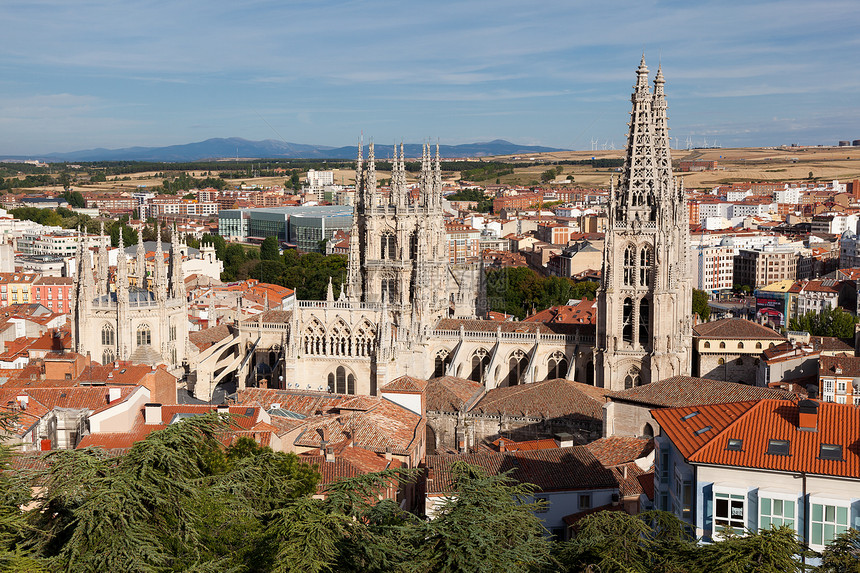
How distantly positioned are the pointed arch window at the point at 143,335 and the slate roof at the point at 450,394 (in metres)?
16.3

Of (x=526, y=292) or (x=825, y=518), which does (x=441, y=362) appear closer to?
(x=825, y=518)

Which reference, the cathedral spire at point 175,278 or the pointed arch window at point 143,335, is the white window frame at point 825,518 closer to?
the pointed arch window at point 143,335

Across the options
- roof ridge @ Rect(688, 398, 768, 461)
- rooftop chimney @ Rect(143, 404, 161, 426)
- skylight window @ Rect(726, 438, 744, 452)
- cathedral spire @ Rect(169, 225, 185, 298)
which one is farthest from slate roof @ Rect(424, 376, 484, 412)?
skylight window @ Rect(726, 438, 744, 452)

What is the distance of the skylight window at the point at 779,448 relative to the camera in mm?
25516

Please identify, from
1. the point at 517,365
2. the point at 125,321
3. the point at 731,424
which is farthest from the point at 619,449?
the point at 125,321

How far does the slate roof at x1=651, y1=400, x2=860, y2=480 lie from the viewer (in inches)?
982

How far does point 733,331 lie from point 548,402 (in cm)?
1973

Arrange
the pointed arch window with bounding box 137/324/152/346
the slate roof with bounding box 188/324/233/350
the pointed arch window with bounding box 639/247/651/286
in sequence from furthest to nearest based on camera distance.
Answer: the slate roof with bounding box 188/324/233/350 → the pointed arch window with bounding box 137/324/152/346 → the pointed arch window with bounding box 639/247/651/286

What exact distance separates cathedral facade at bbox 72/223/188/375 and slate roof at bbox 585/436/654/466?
27952 millimetres

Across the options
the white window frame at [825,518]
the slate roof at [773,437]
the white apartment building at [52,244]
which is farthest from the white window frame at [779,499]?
the white apartment building at [52,244]

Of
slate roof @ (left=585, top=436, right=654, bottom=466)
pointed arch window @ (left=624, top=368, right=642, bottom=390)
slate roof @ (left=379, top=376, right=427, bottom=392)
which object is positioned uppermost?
slate roof @ (left=379, top=376, right=427, bottom=392)

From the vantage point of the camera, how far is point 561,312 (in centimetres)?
8306

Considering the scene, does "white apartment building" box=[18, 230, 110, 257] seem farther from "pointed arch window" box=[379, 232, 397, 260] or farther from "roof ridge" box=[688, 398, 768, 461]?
"roof ridge" box=[688, 398, 768, 461]

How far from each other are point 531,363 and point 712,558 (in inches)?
1436
